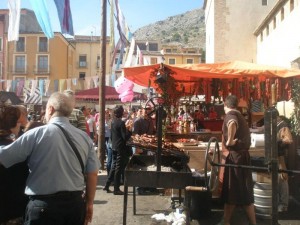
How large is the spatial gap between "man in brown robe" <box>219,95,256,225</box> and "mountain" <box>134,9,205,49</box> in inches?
5717

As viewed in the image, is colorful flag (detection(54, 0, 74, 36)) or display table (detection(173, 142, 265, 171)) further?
colorful flag (detection(54, 0, 74, 36))

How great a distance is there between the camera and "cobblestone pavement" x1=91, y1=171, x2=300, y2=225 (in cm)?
618

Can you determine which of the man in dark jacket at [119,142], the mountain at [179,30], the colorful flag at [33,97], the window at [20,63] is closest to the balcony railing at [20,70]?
the window at [20,63]

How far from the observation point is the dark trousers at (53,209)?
9.57 feet

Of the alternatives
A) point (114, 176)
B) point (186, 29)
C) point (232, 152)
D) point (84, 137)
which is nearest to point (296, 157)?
point (232, 152)

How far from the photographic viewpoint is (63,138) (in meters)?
3.06

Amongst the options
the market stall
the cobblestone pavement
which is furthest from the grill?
the cobblestone pavement

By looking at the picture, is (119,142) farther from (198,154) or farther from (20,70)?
(20,70)

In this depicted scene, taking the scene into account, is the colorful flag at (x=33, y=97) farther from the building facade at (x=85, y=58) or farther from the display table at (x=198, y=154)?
the building facade at (x=85, y=58)

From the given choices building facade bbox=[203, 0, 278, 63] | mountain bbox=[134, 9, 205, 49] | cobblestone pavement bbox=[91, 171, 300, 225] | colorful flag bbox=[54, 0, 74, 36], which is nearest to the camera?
cobblestone pavement bbox=[91, 171, 300, 225]

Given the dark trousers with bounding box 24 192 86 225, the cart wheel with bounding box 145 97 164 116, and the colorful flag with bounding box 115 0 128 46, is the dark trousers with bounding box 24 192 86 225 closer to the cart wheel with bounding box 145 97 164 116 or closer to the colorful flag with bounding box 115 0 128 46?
the cart wheel with bounding box 145 97 164 116

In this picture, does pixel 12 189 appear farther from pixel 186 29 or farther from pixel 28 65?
pixel 186 29

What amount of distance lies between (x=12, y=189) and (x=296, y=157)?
601cm

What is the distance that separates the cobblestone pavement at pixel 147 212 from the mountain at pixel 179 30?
143702 mm
